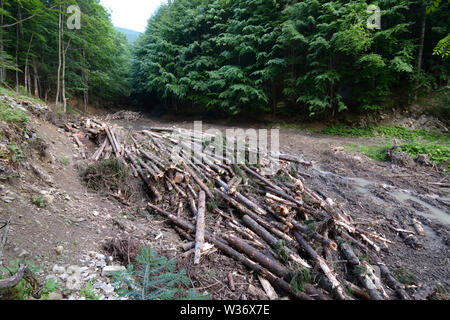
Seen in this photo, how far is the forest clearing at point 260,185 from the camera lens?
2451 millimetres

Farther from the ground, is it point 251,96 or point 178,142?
point 251,96

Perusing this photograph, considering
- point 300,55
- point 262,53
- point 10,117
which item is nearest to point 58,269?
point 10,117

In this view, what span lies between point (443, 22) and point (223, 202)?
14.2m

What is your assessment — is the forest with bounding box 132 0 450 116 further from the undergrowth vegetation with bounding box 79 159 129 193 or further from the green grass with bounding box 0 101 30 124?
the green grass with bounding box 0 101 30 124

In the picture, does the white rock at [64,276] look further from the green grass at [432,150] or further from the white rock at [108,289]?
the green grass at [432,150]

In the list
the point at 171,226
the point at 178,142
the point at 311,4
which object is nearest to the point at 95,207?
the point at 171,226

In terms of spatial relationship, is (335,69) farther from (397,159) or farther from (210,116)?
(210,116)

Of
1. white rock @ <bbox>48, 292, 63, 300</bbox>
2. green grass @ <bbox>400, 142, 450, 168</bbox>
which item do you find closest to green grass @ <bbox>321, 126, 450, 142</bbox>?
green grass @ <bbox>400, 142, 450, 168</bbox>

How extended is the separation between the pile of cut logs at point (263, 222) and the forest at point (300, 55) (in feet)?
25.7

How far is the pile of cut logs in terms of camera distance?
2.72 m

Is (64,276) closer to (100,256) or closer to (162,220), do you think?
(100,256)

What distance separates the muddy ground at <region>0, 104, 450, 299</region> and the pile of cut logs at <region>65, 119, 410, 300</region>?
24cm

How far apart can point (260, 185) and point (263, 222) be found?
137 centimetres

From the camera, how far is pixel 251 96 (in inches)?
498
